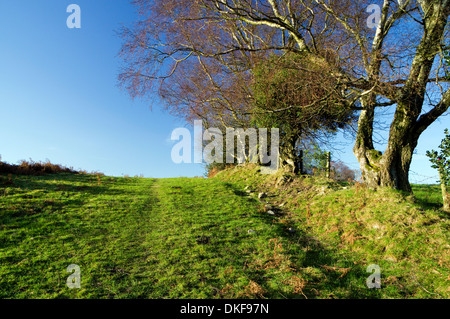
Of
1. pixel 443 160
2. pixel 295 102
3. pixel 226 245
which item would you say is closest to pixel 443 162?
pixel 443 160

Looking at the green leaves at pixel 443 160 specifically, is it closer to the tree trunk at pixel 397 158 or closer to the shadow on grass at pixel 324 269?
the tree trunk at pixel 397 158

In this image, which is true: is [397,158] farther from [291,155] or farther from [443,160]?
[291,155]

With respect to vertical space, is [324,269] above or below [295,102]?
below

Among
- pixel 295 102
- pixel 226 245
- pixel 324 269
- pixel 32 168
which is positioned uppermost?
pixel 295 102

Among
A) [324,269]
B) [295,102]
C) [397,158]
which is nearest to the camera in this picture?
[324,269]

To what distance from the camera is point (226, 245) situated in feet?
25.6

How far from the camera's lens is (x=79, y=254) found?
7266mm

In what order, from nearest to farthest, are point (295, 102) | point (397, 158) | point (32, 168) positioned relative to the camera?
point (397, 158) → point (295, 102) → point (32, 168)

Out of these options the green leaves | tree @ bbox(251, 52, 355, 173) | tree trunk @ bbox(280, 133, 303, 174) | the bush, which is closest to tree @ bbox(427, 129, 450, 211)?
the green leaves

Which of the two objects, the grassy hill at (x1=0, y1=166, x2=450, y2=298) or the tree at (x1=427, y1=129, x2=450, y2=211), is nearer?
the grassy hill at (x1=0, y1=166, x2=450, y2=298)

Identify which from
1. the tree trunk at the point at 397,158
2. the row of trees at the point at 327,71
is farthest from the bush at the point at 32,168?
the tree trunk at the point at 397,158

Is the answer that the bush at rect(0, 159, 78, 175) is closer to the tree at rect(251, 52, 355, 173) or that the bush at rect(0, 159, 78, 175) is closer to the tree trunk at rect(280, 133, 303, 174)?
the tree at rect(251, 52, 355, 173)

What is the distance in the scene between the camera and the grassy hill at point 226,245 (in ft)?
19.1

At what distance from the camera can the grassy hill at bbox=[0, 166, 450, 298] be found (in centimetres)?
582
